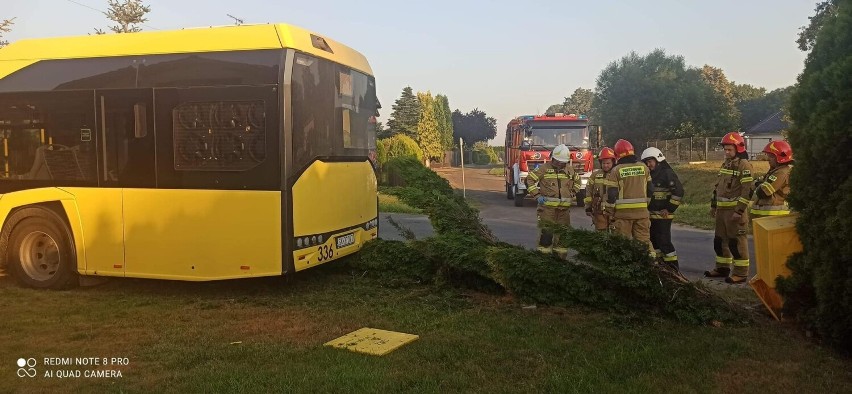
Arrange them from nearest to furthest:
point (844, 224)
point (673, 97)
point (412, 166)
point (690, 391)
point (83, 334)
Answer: point (690, 391), point (844, 224), point (83, 334), point (412, 166), point (673, 97)

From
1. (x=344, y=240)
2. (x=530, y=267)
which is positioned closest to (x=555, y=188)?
(x=530, y=267)

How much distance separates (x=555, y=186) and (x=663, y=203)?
1.53m

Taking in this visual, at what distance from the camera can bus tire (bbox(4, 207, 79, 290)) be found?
7461mm

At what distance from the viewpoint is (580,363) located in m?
4.65

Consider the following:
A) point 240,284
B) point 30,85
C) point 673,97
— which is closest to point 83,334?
point 240,284

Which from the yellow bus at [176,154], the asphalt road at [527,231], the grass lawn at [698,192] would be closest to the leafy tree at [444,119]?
the grass lawn at [698,192]

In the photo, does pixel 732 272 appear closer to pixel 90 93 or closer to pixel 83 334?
pixel 83 334

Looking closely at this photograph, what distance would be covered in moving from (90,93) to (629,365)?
21.7ft

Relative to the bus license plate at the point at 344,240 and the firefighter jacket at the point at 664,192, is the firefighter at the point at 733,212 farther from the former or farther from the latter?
the bus license plate at the point at 344,240

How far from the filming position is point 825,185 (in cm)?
489

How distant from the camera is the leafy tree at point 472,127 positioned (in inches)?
3509

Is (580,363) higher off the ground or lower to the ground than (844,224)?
lower

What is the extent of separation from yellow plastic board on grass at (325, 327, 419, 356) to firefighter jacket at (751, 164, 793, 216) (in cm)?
507

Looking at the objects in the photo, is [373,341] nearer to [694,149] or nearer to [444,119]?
[694,149]
